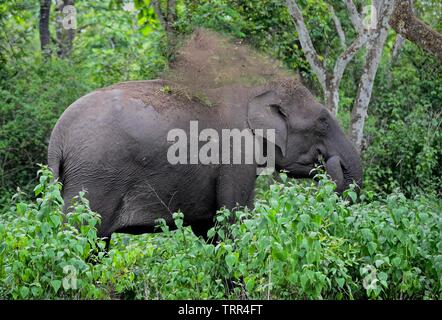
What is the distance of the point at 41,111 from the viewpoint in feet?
39.5

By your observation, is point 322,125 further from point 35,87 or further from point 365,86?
point 35,87

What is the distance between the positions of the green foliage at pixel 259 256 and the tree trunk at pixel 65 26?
7.89 meters

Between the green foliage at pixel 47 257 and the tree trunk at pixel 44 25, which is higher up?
the tree trunk at pixel 44 25

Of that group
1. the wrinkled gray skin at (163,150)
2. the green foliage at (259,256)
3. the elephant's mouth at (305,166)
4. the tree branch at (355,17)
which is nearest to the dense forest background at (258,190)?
the green foliage at (259,256)

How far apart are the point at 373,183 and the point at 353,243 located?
14.7 ft

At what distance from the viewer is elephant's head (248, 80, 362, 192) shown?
8.73 metres

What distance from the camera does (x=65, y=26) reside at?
51.2ft

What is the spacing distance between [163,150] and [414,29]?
2.54 metres

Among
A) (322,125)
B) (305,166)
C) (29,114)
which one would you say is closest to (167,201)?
(305,166)

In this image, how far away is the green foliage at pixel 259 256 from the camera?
253 inches

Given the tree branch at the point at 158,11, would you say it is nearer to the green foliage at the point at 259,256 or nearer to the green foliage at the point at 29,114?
the green foliage at the point at 29,114

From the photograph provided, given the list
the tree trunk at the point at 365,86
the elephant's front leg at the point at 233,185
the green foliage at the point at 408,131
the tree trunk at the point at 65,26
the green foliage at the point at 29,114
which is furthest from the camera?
the tree trunk at the point at 65,26

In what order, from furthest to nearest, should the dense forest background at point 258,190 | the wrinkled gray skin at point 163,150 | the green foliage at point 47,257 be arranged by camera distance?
the wrinkled gray skin at point 163,150 < the dense forest background at point 258,190 < the green foliage at point 47,257

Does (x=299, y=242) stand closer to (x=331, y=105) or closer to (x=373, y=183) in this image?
(x=331, y=105)
